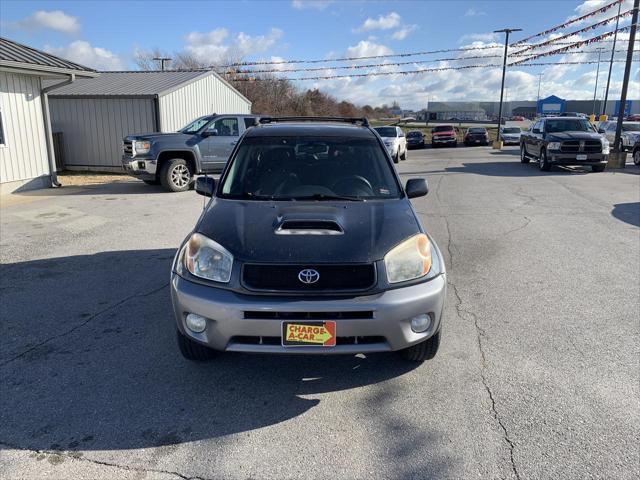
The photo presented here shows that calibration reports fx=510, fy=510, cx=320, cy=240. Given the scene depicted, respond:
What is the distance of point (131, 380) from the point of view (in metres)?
3.56

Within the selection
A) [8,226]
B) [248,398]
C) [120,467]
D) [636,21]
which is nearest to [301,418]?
[248,398]

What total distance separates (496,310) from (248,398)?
2692 millimetres

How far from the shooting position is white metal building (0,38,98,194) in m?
12.0

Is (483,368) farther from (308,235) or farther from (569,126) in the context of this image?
(569,126)

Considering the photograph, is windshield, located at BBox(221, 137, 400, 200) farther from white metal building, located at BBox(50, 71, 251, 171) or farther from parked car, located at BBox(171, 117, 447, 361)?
white metal building, located at BBox(50, 71, 251, 171)

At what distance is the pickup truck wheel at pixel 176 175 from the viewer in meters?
12.9

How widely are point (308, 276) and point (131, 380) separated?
1.52 m

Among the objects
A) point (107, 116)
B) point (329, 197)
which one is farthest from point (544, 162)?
point (329, 197)

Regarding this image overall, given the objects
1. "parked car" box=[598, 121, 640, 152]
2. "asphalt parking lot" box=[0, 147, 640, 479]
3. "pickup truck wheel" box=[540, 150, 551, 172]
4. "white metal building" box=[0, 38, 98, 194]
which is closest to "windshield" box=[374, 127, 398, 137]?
"pickup truck wheel" box=[540, 150, 551, 172]

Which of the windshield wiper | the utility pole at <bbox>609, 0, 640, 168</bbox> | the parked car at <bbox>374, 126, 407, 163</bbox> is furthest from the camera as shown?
the parked car at <bbox>374, 126, 407, 163</bbox>

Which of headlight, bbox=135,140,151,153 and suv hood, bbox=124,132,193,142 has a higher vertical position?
suv hood, bbox=124,132,193,142

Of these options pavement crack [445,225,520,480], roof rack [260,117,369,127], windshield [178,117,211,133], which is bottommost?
pavement crack [445,225,520,480]

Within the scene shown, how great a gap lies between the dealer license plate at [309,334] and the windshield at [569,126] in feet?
57.1

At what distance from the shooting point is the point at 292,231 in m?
3.46
